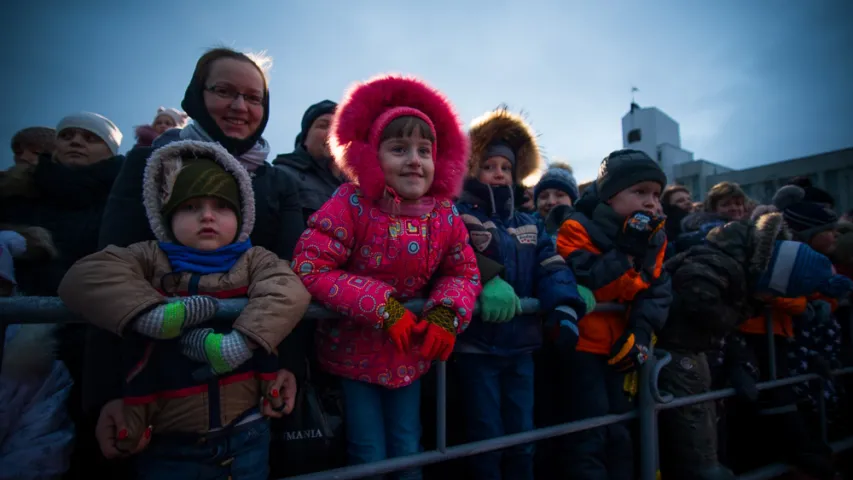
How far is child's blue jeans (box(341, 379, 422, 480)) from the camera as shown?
1483mm

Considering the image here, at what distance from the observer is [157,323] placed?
104 centimetres

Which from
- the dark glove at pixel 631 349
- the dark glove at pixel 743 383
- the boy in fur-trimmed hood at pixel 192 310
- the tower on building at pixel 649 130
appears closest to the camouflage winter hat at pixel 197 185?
the boy in fur-trimmed hood at pixel 192 310

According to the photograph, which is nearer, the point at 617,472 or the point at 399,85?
the point at 399,85

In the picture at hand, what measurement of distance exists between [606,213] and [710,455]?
5.00ft

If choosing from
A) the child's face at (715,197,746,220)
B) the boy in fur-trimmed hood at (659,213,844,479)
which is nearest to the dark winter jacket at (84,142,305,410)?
the boy in fur-trimmed hood at (659,213,844,479)

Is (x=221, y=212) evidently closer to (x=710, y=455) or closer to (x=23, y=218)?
(x=23, y=218)

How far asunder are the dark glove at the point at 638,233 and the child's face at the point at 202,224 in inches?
75.7

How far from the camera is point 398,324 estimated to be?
1378 millimetres

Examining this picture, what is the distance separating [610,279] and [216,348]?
5.87ft

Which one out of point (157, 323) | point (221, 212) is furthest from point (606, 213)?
point (157, 323)

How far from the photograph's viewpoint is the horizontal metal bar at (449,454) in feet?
4.07

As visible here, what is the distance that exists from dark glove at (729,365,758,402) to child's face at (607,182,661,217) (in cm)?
131

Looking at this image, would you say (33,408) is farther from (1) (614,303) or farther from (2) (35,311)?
(1) (614,303)

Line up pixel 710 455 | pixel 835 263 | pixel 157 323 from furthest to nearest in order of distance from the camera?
pixel 835 263 < pixel 710 455 < pixel 157 323
